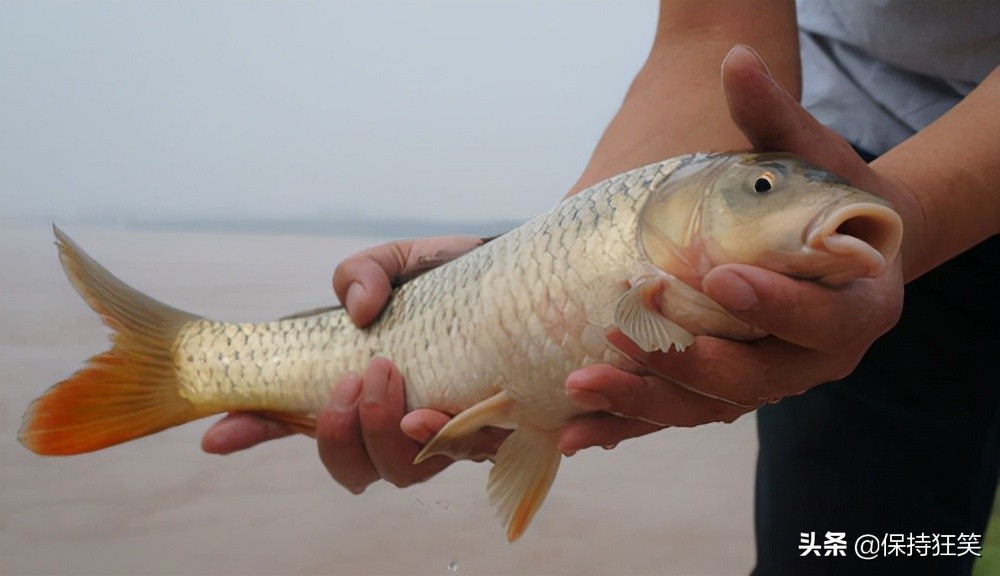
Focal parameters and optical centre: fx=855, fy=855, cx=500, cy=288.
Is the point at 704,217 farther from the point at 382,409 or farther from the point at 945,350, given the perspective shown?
the point at 945,350

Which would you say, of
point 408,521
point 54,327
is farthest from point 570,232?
point 54,327

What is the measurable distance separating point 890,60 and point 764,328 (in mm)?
601

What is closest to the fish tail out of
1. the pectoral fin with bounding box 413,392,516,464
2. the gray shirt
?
the pectoral fin with bounding box 413,392,516,464

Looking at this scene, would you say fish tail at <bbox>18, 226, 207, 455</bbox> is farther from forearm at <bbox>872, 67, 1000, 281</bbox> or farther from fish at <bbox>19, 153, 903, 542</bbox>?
forearm at <bbox>872, 67, 1000, 281</bbox>

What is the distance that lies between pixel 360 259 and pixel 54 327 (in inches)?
61.8

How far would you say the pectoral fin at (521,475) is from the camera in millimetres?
810

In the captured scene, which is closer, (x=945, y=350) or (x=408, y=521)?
(x=945, y=350)

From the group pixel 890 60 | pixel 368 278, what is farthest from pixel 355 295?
pixel 890 60

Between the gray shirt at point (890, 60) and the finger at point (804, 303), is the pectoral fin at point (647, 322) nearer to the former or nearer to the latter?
the finger at point (804, 303)

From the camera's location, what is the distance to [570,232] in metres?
0.72

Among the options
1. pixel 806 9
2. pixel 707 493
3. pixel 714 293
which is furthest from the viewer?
pixel 707 493

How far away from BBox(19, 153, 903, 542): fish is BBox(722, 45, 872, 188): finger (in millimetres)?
16

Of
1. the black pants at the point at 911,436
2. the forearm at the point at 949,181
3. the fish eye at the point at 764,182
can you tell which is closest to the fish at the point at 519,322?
the fish eye at the point at 764,182

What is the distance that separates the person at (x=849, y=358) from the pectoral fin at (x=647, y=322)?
2cm
